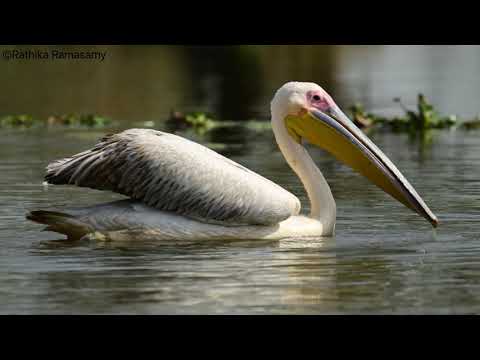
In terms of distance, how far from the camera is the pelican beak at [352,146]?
9.52 metres

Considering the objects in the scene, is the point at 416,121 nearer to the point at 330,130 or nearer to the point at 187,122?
the point at 187,122

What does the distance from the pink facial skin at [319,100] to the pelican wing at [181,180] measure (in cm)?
72

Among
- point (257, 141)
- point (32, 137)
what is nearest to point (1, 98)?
point (32, 137)

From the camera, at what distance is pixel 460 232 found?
946 centimetres

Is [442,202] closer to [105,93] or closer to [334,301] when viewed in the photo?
[334,301]

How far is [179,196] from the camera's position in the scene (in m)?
9.27

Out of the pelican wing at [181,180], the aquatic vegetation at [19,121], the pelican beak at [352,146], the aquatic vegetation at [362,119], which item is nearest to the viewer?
the pelican wing at [181,180]

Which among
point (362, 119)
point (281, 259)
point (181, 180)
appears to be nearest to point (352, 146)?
point (181, 180)

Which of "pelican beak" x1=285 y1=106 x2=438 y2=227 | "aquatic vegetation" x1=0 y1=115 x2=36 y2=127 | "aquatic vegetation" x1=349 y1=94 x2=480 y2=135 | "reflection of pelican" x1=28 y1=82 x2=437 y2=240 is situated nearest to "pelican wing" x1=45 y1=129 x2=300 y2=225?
"reflection of pelican" x1=28 y1=82 x2=437 y2=240

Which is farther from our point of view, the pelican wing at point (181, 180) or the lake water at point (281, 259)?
the pelican wing at point (181, 180)

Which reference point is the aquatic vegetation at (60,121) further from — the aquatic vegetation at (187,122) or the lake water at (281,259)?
the lake water at (281,259)

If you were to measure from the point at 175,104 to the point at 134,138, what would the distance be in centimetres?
1174

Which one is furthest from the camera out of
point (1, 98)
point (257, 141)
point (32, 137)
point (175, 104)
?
point (1, 98)

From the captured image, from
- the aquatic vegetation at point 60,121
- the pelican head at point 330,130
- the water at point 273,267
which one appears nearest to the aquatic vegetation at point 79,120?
the aquatic vegetation at point 60,121
